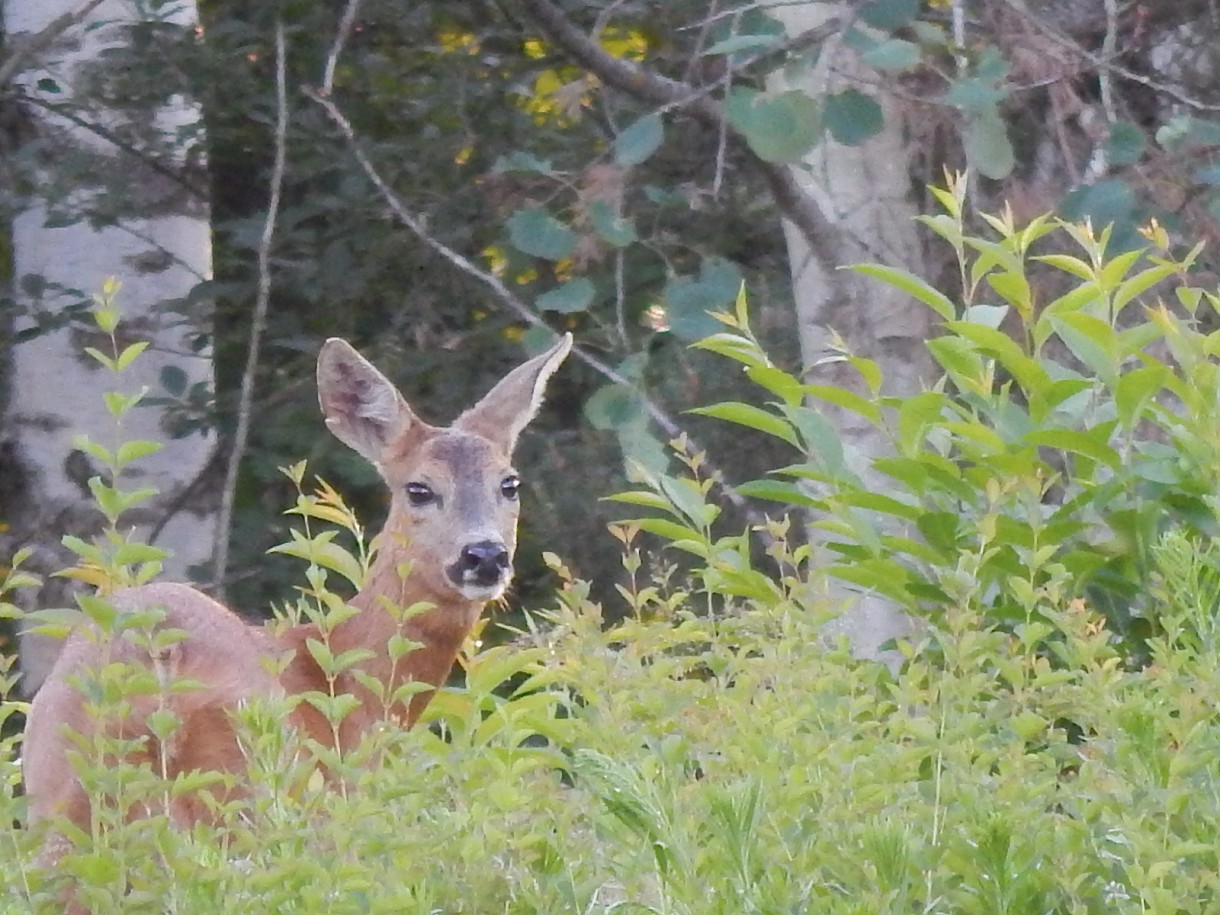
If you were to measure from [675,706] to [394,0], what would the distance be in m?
5.75

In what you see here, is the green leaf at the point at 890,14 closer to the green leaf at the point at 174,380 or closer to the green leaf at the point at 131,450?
the green leaf at the point at 131,450

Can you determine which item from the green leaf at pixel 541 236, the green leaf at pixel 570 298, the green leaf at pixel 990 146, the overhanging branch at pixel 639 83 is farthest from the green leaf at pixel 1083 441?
the overhanging branch at pixel 639 83

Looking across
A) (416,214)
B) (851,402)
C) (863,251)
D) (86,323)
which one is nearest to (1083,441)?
(851,402)

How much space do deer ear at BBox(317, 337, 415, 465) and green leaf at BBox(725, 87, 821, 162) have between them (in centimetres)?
185

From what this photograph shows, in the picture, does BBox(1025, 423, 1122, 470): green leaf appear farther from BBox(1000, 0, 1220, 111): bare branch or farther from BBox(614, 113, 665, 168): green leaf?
BBox(1000, 0, 1220, 111): bare branch

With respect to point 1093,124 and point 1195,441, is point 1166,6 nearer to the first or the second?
point 1093,124

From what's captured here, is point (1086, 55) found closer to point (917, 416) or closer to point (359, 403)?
point (917, 416)

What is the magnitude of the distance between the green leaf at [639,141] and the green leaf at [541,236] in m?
0.21

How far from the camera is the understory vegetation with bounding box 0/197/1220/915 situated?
7.25 ft

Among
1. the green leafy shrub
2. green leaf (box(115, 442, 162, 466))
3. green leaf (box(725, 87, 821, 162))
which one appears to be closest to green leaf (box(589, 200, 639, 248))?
green leaf (box(725, 87, 821, 162))

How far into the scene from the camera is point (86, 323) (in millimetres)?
7207

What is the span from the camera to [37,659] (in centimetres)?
702

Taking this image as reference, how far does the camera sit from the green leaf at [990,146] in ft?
14.5

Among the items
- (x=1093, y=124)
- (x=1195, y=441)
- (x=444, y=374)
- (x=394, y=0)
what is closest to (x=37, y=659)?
(x=444, y=374)
